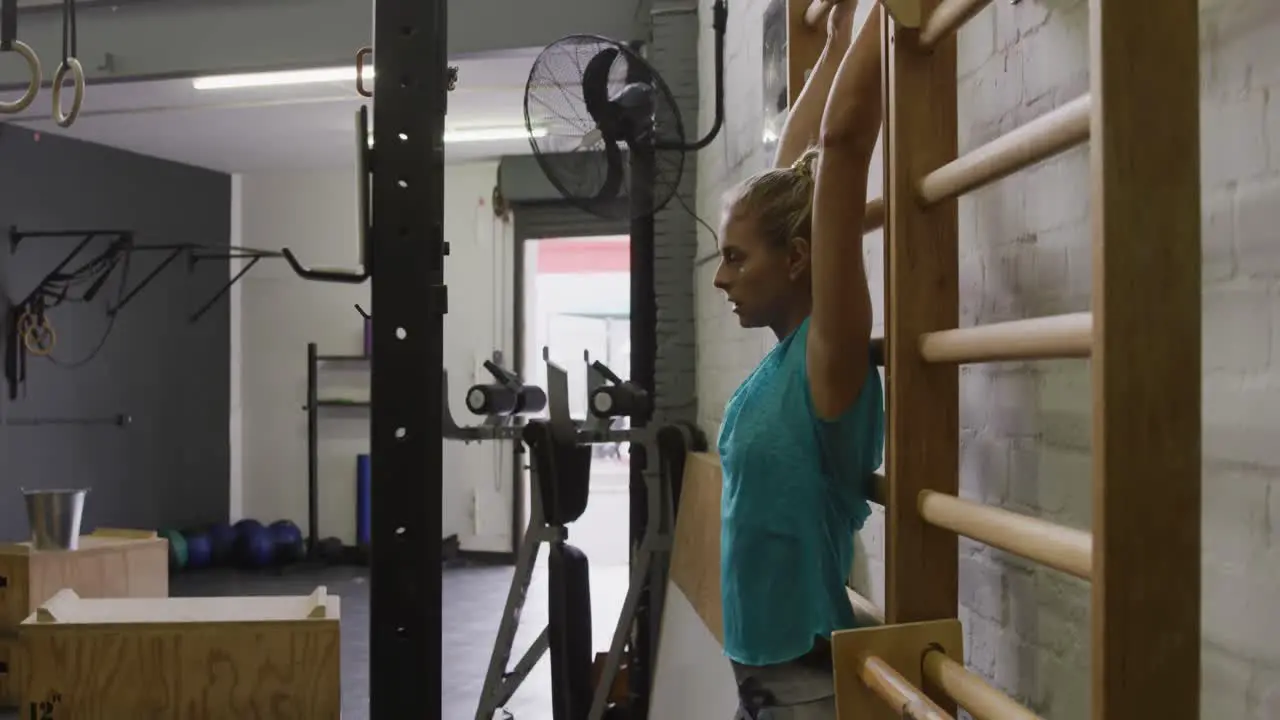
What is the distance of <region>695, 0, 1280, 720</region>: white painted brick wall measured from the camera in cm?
86

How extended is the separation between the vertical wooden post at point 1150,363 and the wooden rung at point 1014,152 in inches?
2.2

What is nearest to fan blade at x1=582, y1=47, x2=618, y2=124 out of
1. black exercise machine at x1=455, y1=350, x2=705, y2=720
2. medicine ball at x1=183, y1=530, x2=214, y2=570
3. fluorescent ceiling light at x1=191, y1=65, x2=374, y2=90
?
black exercise machine at x1=455, y1=350, x2=705, y2=720

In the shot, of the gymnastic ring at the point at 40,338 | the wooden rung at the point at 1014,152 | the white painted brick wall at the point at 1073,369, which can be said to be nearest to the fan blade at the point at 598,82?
the white painted brick wall at the point at 1073,369

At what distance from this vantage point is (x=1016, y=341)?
0.95m

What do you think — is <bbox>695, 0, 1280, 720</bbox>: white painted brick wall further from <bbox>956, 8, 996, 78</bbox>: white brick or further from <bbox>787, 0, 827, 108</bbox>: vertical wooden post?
<bbox>787, 0, 827, 108</bbox>: vertical wooden post

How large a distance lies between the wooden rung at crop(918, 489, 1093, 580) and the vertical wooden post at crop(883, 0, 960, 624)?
0.04m

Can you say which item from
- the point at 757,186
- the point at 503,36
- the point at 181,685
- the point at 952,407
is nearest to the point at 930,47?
the point at 757,186

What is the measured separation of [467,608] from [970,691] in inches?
197

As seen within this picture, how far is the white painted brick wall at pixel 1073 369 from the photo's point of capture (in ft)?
2.81

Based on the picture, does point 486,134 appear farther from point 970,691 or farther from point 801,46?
point 970,691

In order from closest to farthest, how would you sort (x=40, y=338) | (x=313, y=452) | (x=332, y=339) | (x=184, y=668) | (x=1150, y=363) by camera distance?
(x=1150, y=363) → (x=184, y=668) → (x=40, y=338) → (x=313, y=452) → (x=332, y=339)

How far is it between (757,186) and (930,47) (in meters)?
0.31

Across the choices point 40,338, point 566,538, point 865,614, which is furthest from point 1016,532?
point 40,338

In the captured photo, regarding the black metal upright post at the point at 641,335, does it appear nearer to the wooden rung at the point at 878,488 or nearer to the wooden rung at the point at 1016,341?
the wooden rung at the point at 878,488
